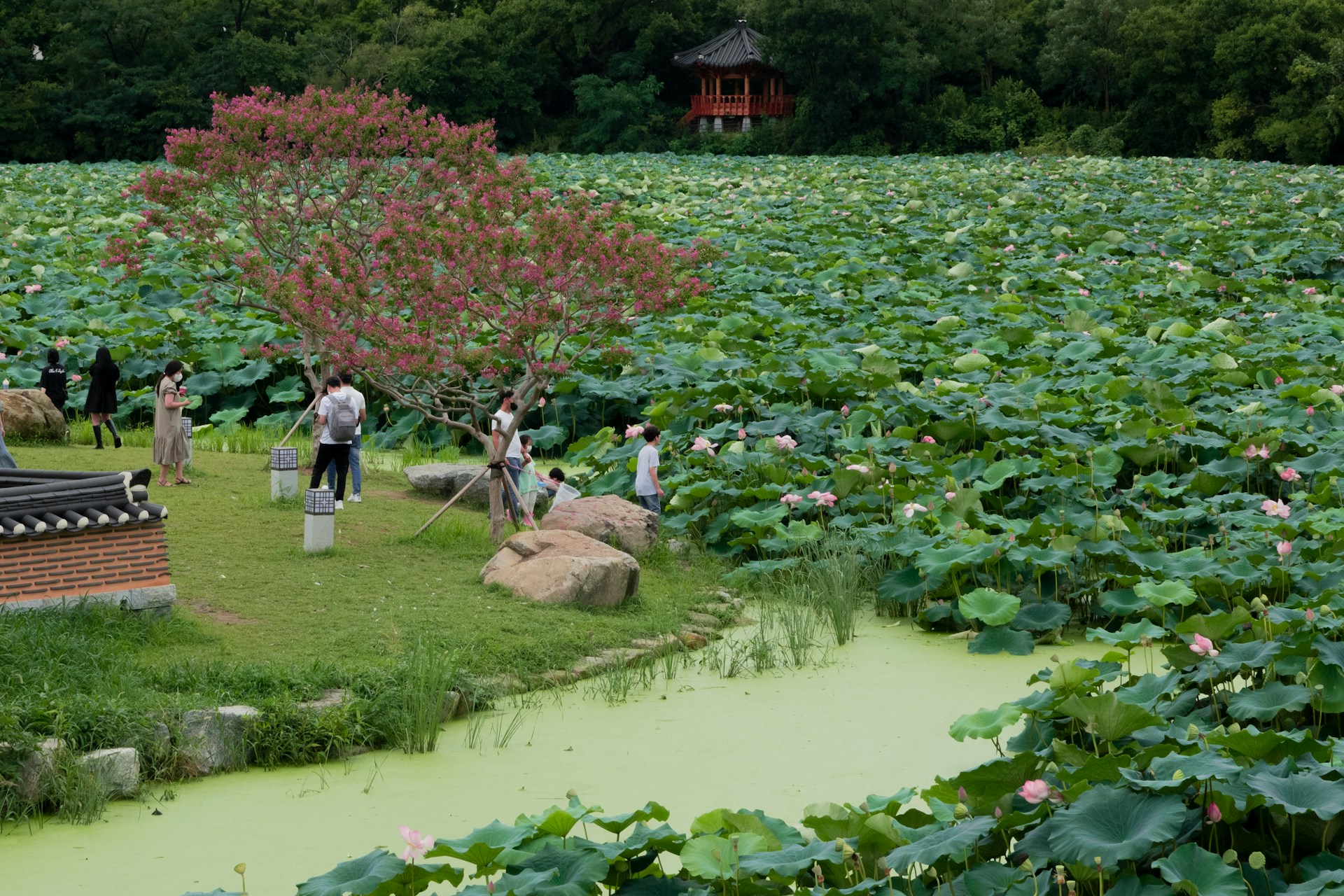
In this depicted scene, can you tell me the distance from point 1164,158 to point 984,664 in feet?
79.7

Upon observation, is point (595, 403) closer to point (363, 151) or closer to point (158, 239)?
point (363, 151)

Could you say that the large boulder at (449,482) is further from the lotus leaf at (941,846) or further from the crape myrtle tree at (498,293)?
the lotus leaf at (941,846)

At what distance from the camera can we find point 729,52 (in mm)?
37969

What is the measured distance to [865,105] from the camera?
35.9 m

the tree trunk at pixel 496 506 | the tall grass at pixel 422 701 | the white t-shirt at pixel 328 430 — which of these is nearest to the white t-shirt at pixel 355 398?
the white t-shirt at pixel 328 430

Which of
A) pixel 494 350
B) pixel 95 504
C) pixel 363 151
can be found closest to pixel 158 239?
pixel 363 151

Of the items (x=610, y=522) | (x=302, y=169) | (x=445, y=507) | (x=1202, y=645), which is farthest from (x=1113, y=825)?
(x=302, y=169)

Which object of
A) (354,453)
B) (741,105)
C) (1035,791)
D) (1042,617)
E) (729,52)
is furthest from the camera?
(741,105)

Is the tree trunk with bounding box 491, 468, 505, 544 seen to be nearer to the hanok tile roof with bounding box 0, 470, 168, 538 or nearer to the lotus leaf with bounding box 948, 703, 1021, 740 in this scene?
the hanok tile roof with bounding box 0, 470, 168, 538

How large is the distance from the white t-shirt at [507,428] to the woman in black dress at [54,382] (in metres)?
4.40

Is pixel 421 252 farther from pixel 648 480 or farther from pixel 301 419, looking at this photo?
pixel 301 419

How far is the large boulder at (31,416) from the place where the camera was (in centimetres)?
1070

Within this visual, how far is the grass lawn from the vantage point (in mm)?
6156

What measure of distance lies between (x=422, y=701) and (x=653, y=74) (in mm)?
35403
